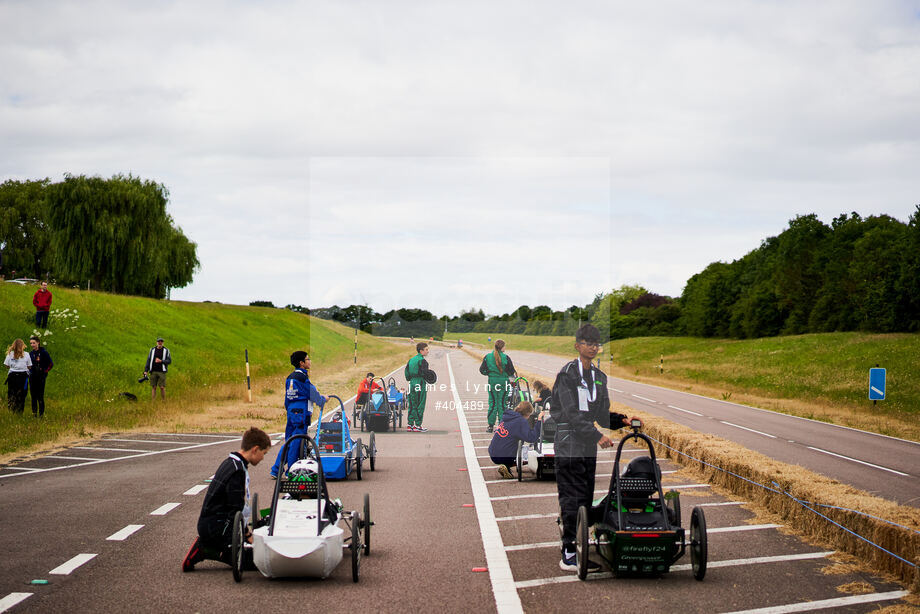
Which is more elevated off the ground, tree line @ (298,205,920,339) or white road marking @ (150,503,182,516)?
tree line @ (298,205,920,339)

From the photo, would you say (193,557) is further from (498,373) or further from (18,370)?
(18,370)

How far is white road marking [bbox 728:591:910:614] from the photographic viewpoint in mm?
5648

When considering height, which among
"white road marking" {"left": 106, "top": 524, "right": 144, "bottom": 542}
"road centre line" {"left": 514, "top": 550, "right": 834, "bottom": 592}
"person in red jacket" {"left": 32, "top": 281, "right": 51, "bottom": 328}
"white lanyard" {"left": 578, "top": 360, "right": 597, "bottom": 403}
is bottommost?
"white road marking" {"left": 106, "top": 524, "right": 144, "bottom": 542}

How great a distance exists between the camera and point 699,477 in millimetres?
11758

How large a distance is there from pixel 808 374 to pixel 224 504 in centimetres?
4207

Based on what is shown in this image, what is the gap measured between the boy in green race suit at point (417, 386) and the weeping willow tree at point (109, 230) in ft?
152

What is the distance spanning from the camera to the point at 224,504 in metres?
6.80

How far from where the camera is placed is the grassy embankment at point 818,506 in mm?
6688

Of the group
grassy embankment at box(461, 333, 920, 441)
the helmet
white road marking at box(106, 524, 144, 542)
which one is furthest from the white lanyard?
grassy embankment at box(461, 333, 920, 441)

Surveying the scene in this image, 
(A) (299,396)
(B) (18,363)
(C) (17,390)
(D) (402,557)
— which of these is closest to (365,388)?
(B) (18,363)

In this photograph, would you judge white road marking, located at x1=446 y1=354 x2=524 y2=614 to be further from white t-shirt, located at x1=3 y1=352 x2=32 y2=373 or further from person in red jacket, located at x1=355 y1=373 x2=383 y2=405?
white t-shirt, located at x1=3 y1=352 x2=32 y2=373

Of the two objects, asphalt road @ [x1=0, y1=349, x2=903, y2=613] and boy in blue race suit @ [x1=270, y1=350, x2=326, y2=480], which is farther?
boy in blue race suit @ [x1=270, y1=350, x2=326, y2=480]

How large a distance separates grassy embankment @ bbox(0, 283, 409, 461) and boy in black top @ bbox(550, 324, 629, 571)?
1112cm

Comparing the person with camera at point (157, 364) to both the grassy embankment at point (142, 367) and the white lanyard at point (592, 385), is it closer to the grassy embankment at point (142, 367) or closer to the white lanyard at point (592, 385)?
the grassy embankment at point (142, 367)
